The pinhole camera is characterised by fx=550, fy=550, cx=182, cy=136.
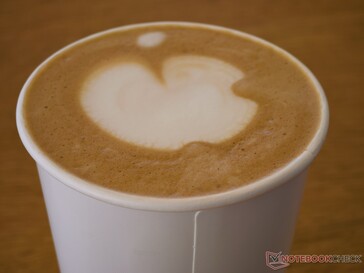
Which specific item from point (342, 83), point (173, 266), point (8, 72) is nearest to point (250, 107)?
point (173, 266)

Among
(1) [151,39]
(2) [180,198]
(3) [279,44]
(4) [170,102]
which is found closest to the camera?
(2) [180,198]

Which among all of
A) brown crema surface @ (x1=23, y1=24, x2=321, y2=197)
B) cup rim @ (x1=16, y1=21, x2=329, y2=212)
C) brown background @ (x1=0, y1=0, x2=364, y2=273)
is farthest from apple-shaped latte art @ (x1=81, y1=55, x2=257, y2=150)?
brown background @ (x1=0, y1=0, x2=364, y2=273)

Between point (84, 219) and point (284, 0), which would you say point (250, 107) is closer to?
point (84, 219)

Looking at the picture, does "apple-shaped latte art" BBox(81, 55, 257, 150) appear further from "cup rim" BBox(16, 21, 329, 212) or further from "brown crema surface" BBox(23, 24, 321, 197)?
"cup rim" BBox(16, 21, 329, 212)

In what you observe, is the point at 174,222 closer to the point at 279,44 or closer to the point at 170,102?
the point at 170,102

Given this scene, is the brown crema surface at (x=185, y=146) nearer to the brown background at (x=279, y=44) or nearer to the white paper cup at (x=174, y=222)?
the white paper cup at (x=174, y=222)

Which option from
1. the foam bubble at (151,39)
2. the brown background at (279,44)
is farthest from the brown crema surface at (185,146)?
the brown background at (279,44)

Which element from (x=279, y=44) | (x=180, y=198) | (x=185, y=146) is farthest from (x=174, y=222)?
(x=279, y=44)
